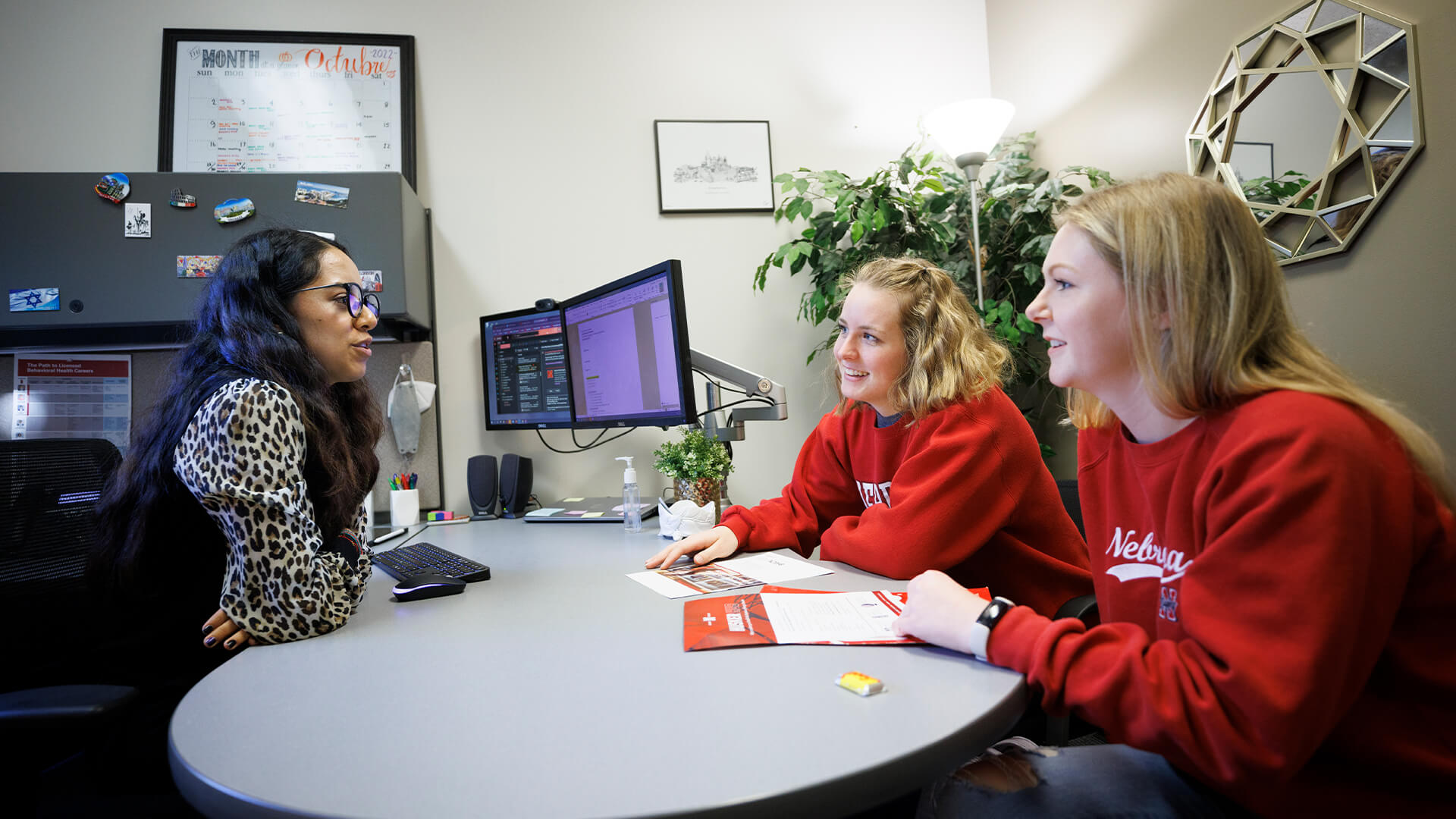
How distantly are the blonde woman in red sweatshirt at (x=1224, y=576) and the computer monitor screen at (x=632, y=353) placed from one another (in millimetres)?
901

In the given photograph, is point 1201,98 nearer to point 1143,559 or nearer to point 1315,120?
point 1315,120

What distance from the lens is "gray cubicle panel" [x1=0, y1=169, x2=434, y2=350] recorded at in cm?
178

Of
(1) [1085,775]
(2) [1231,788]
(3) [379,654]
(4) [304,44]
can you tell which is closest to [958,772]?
(1) [1085,775]

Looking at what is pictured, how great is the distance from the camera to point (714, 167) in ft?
7.86

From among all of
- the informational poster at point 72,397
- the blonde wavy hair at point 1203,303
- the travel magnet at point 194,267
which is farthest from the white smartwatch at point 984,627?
the informational poster at point 72,397

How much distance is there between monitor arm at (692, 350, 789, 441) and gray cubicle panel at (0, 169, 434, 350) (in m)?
0.81

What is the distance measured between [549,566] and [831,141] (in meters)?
1.78

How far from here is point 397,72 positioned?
2.25 meters

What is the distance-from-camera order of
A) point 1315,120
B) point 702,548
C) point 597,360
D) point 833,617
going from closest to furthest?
point 833,617
point 702,548
point 1315,120
point 597,360

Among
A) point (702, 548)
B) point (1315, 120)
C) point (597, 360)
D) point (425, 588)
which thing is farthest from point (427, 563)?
point (1315, 120)

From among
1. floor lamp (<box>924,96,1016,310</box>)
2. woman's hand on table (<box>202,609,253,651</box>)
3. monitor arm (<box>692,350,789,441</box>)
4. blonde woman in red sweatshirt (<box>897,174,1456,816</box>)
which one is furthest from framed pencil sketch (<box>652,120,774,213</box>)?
woman's hand on table (<box>202,609,253,651</box>)

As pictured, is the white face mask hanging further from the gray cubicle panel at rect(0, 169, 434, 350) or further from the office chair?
the office chair

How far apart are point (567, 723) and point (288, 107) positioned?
2.25m

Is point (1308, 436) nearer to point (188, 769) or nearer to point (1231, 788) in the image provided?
point (1231, 788)
